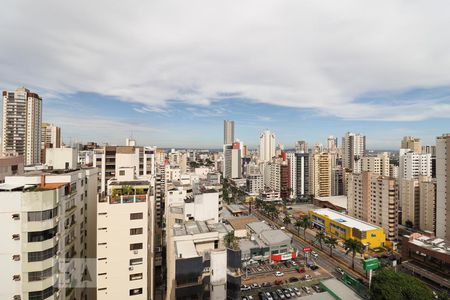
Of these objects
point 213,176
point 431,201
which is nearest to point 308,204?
point 431,201

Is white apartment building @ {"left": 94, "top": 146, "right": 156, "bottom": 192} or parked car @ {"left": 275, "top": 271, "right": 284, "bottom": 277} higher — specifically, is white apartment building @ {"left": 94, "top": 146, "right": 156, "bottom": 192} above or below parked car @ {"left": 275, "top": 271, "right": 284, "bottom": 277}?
above

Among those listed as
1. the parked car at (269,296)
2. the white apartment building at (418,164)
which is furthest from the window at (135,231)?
the white apartment building at (418,164)

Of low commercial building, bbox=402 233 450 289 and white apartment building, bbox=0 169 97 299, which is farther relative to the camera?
low commercial building, bbox=402 233 450 289

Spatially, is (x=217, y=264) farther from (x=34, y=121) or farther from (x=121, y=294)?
(x=34, y=121)

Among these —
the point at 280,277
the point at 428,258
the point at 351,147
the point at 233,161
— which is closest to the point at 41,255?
the point at 280,277

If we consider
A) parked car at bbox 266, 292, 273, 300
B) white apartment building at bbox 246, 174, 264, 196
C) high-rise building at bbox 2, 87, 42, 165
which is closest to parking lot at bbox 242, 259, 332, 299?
parked car at bbox 266, 292, 273, 300

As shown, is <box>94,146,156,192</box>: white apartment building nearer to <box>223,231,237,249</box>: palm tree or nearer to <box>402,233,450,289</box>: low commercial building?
<box>223,231,237,249</box>: palm tree

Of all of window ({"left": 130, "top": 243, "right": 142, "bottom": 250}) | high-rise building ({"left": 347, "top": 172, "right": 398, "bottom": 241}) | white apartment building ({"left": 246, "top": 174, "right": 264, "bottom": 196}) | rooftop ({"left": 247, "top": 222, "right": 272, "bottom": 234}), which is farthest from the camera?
white apartment building ({"left": 246, "top": 174, "right": 264, "bottom": 196})

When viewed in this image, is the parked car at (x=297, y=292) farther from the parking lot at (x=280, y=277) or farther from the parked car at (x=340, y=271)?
the parked car at (x=340, y=271)
